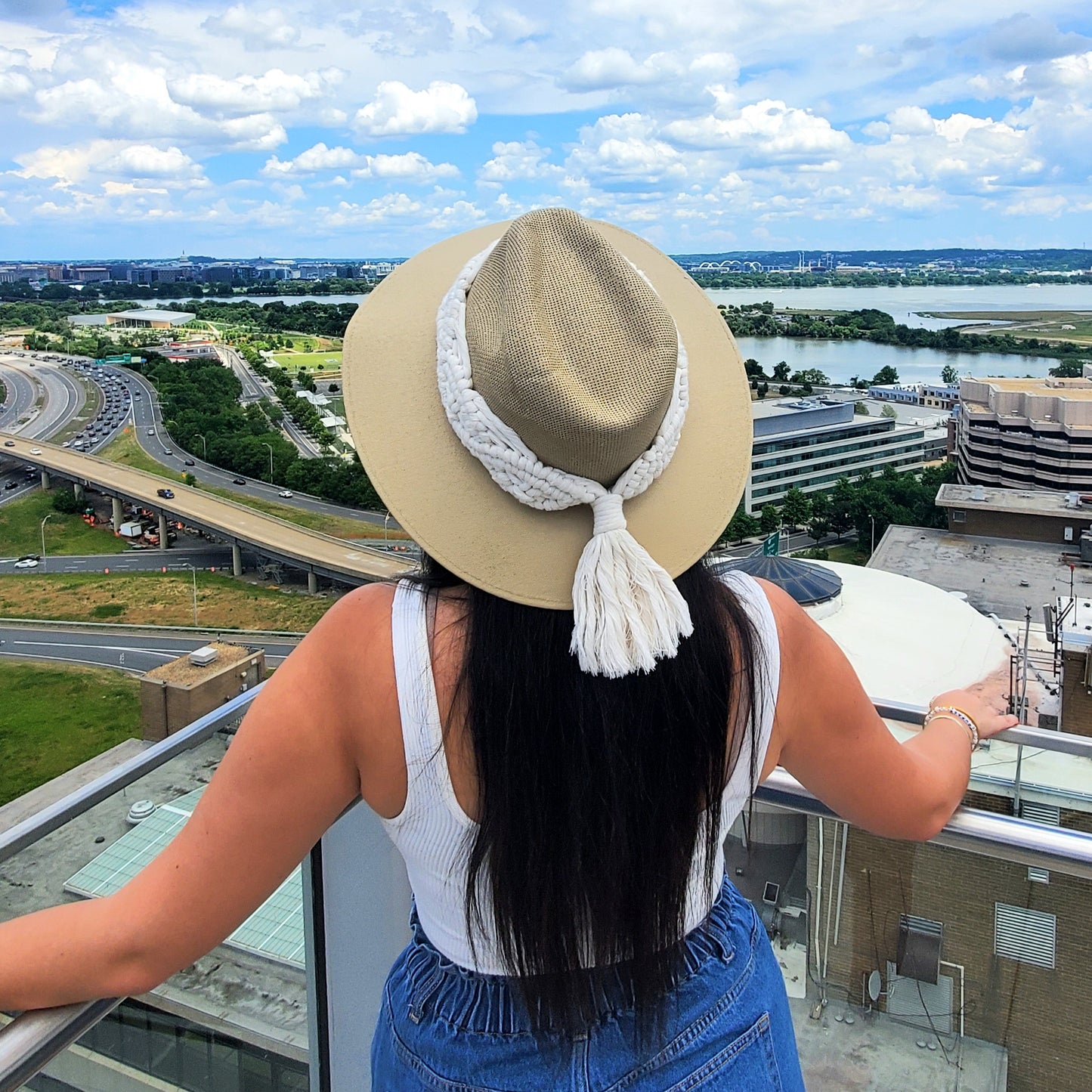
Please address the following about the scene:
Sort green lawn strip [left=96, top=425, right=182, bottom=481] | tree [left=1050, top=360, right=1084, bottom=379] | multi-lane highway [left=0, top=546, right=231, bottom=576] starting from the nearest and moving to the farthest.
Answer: multi-lane highway [left=0, top=546, right=231, bottom=576] < green lawn strip [left=96, top=425, right=182, bottom=481] < tree [left=1050, top=360, right=1084, bottom=379]

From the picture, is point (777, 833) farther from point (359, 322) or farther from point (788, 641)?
point (359, 322)

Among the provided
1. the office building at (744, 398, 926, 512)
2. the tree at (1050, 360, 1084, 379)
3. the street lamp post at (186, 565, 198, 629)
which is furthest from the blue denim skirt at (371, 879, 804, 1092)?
the tree at (1050, 360, 1084, 379)

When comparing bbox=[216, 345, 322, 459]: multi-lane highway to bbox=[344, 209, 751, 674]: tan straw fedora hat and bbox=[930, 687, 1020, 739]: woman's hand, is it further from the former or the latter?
bbox=[344, 209, 751, 674]: tan straw fedora hat

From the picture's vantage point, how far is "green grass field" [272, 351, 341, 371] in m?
29.3

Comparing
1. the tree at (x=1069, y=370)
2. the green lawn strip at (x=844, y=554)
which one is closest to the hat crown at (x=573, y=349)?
the green lawn strip at (x=844, y=554)

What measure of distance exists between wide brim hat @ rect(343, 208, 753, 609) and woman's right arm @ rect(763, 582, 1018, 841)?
0.07 metres

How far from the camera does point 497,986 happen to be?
45 cm

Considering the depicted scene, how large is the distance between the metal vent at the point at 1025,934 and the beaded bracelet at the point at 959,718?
0.52ft

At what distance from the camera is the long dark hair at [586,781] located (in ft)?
1.35

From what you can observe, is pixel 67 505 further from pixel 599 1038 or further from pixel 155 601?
pixel 599 1038

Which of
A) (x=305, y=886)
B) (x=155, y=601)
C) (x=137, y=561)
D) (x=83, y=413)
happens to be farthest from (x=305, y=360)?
(x=305, y=886)

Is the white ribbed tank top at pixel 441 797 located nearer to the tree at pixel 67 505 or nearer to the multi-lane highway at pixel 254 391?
the tree at pixel 67 505

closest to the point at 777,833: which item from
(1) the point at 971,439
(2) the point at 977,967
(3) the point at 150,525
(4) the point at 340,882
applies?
(2) the point at 977,967

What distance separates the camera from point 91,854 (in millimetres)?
600
